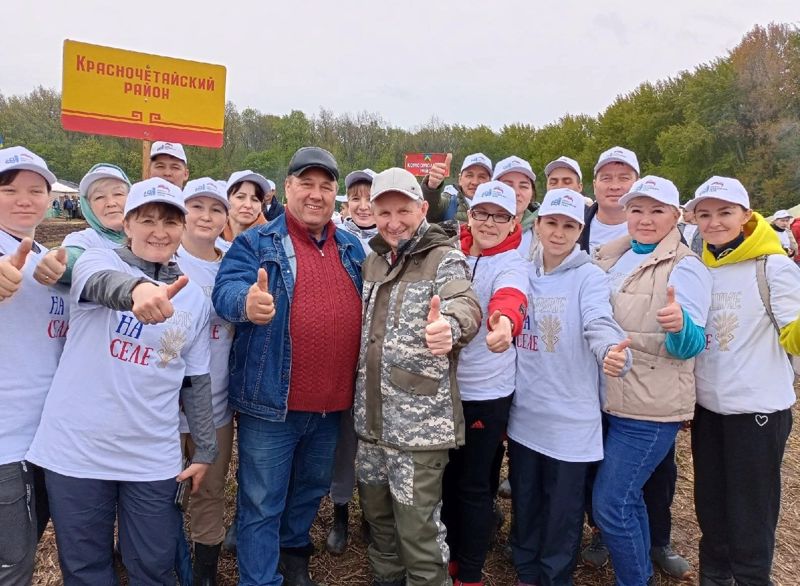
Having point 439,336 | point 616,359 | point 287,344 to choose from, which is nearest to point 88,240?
point 287,344

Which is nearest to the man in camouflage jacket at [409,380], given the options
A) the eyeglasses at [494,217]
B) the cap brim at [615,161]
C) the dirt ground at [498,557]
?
the eyeglasses at [494,217]

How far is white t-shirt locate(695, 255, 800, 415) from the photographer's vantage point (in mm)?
2822

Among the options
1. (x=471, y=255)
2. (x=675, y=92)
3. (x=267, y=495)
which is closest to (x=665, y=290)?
(x=471, y=255)

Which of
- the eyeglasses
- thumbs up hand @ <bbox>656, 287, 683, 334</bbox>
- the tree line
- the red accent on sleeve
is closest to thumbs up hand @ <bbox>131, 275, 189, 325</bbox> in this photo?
the red accent on sleeve

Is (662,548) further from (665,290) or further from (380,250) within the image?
(380,250)

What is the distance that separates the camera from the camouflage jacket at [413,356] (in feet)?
8.80

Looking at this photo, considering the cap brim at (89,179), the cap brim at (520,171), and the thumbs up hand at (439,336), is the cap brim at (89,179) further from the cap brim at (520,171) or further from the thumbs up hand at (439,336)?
the cap brim at (520,171)

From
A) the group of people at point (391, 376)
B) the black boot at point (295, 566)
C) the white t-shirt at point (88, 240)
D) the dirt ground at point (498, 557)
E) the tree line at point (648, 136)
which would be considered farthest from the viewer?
the tree line at point (648, 136)

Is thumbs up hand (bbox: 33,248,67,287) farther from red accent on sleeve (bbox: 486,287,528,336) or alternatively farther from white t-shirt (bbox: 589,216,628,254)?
white t-shirt (bbox: 589,216,628,254)

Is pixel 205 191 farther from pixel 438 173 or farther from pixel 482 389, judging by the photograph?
pixel 482 389

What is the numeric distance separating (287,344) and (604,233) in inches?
99.2

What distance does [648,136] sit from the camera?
43.8m

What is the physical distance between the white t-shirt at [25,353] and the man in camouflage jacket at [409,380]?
1.49 meters

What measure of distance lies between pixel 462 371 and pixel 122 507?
5.93 feet
